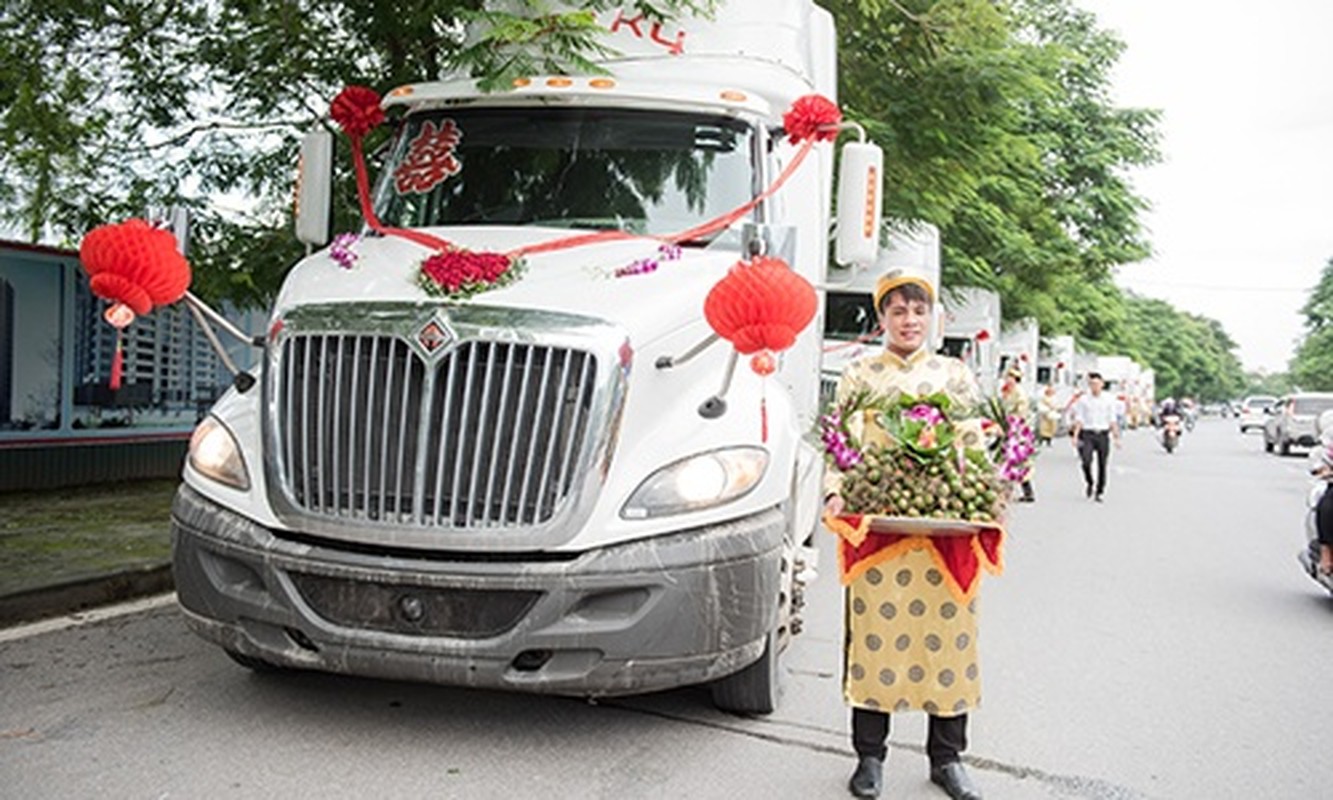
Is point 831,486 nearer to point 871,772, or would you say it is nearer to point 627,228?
point 871,772

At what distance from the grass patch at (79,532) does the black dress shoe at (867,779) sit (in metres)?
4.61

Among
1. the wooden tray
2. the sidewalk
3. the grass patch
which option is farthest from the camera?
the grass patch

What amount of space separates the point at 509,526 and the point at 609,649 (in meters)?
0.54

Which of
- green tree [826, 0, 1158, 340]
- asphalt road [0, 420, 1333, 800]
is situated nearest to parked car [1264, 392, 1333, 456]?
green tree [826, 0, 1158, 340]

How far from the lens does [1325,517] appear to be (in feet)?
25.1

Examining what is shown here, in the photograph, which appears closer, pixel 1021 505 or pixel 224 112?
pixel 224 112

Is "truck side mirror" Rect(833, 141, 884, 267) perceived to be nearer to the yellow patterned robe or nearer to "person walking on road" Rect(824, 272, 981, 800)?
"person walking on road" Rect(824, 272, 981, 800)

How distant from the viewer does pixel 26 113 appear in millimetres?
8367

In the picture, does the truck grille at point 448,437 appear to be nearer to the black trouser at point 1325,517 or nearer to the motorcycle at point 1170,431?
the black trouser at point 1325,517

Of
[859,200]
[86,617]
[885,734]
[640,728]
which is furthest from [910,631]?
[86,617]

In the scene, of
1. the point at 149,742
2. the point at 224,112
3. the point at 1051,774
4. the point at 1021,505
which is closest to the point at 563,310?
the point at 149,742

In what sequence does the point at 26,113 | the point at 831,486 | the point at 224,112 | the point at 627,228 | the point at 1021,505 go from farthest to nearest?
1. the point at 1021,505
2. the point at 224,112
3. the point at 26,113
4. the point at 627,228
5. the point at 831,486

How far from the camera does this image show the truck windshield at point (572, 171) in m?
5.62

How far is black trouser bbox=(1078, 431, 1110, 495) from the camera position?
15.8 metres
